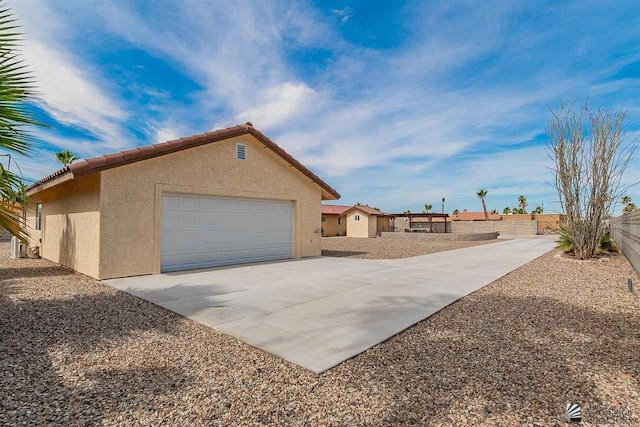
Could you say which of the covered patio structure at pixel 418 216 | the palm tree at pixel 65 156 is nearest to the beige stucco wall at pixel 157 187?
the palm tree at pixel 65 156

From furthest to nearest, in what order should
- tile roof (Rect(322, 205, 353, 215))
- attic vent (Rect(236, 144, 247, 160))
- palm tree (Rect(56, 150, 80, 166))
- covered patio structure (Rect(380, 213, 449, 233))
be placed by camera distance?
tile roof (Rect(322, 205, 353, 215)) < covered patio structure (Rect(380, 213, 449, 233)) < palm tree (Rect(56, 150, 80, 166)) < attic vent (Rect(236, 144, 247, 160))

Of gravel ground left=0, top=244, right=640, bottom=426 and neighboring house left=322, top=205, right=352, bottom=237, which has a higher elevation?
neighboring house left=322, top=205, right=352, bottom=237

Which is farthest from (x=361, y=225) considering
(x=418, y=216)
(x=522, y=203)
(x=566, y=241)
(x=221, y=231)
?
(x=522, y=203)

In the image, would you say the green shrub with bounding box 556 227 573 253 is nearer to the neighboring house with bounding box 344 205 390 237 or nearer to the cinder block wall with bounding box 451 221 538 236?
the neighboring house with bounding box 344 205 390 237

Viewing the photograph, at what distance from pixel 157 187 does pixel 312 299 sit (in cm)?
594

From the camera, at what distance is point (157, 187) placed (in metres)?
9.13

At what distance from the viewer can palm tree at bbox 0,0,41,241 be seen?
4.89m

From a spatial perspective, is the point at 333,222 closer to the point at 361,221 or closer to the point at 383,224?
the point at 361,221

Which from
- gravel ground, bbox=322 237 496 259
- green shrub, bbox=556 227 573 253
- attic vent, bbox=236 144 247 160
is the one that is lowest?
gravel ground, bbox=322 237 496 259

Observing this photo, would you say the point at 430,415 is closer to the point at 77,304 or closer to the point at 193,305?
the point at 193,305

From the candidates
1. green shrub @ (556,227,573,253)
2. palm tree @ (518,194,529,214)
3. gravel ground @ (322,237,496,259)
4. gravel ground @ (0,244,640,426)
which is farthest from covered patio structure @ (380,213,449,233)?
palm tree @ (518,194,529,214)

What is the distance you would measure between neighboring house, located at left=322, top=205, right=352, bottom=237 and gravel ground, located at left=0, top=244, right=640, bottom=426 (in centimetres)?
2720

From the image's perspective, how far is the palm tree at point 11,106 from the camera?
16.1 ft

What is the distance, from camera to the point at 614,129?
12.0m
